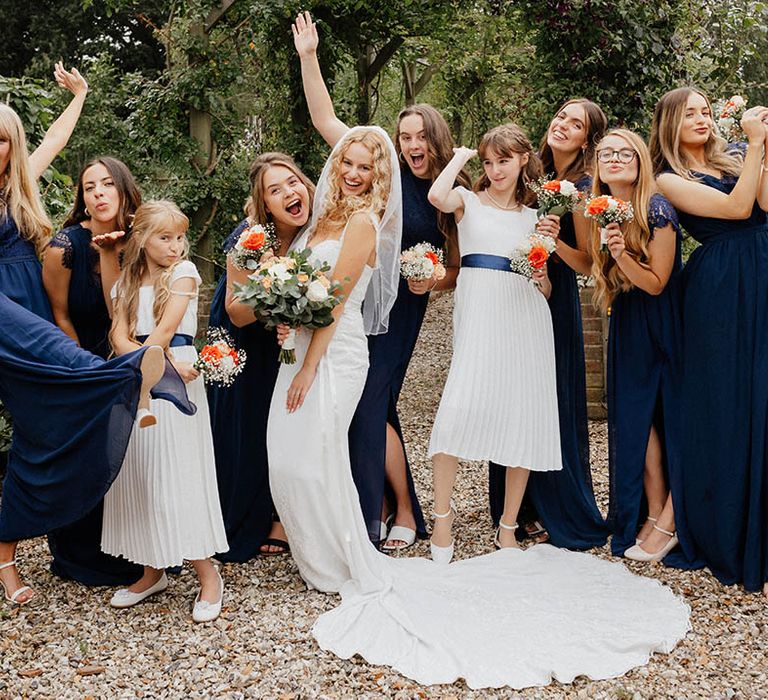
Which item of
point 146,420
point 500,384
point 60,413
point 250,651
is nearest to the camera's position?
point 146,420

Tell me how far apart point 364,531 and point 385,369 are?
971 mm

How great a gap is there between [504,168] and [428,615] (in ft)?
7.28

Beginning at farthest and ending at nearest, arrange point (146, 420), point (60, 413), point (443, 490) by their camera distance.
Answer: point (443, 490)
point (60, 413)
point (146, 420)

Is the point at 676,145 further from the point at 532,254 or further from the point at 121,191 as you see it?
the point at 121,191

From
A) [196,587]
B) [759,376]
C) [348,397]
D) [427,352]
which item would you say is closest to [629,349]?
[759,376]

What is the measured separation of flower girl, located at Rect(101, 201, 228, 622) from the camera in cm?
388

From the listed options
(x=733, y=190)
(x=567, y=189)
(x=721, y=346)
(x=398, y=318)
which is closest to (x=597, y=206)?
(x=567, y=189)

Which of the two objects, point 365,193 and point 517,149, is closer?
point 365,193

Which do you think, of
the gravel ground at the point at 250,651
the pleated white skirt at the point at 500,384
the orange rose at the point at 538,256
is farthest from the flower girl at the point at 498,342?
the gravel ground at the point at 250,651

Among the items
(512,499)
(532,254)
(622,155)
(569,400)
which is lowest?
(512,499)

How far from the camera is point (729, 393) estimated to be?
4.31 metres

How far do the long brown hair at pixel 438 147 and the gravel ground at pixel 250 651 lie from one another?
77.8 inches

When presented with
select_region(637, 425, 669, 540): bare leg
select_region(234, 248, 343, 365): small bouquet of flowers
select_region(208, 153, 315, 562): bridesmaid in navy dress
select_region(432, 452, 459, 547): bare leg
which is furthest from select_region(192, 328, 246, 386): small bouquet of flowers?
select_region(637, 425, 669, 540): bare leg

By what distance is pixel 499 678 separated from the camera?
11.1 ft
